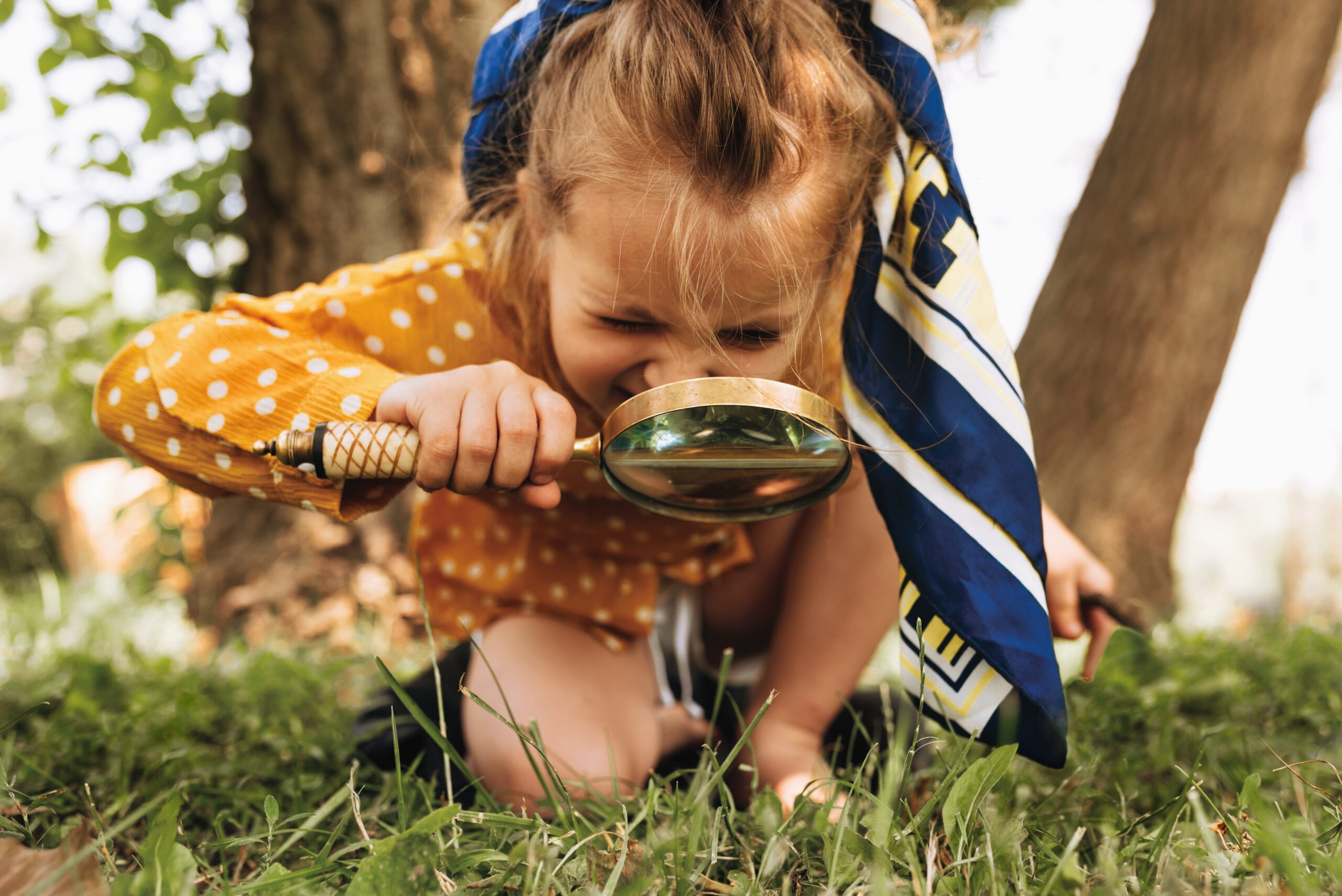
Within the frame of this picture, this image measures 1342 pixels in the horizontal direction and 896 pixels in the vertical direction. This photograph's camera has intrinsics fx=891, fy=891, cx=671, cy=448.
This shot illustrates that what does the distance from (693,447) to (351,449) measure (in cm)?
37

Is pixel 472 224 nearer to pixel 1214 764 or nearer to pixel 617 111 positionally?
pixel 617 111

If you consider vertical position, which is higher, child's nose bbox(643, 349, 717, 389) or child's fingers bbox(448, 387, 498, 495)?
child's nose bbox(643, 349, 717, 389)

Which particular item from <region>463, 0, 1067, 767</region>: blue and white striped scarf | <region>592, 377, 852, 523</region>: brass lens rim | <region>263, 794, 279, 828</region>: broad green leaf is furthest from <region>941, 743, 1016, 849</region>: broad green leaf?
<region>263, 794, 279, 828</region>: broad green leaf

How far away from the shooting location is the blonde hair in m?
1.01

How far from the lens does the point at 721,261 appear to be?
1.01 meters

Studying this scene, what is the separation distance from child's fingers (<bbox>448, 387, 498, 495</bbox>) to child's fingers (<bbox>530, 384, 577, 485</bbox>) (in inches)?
1.8

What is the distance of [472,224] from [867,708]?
3.41 feet

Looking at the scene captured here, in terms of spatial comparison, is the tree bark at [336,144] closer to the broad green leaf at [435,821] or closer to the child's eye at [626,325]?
the child's eye at [626,325]

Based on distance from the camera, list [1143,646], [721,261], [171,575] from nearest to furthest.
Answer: [721,261] → [1143,646] → [171,575]

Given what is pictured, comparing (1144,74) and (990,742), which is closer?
(990,742)

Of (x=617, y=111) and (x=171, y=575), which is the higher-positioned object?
(x=617, y=111)

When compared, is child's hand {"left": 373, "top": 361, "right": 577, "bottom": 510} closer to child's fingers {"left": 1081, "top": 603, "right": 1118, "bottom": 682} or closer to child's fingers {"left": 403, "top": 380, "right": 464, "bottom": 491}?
child's fingers {"left": 403, "top": 380, "right": 464, "bottom": 491}

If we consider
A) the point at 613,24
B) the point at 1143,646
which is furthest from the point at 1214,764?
the point at 613,24

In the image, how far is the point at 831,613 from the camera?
1394mm
